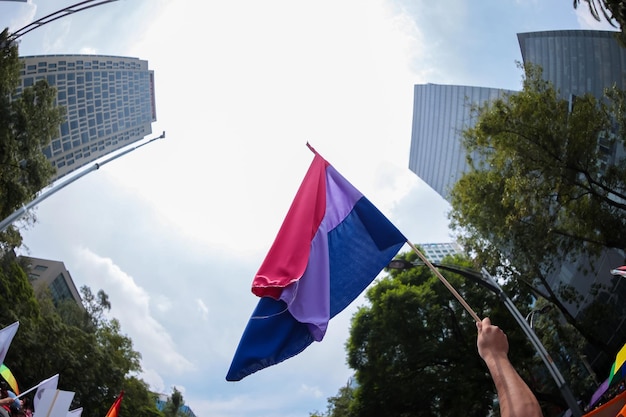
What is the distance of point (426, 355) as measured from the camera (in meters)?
20.0

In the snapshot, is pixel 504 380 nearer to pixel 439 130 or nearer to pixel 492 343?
pixel 492 343

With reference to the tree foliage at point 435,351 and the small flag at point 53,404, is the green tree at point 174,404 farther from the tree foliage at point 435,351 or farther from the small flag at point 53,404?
the small flag at point 53,404

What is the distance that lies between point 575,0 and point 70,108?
Result: 55.8 meters

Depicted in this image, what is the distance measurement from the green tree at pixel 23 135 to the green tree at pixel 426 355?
50.8 ft

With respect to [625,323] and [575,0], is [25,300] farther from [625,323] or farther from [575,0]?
[625,323]

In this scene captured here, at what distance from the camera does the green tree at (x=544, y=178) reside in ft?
46.2

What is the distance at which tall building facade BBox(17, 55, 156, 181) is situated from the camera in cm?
5291

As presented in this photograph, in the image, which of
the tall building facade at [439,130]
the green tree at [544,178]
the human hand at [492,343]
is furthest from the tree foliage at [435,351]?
the tall building facade at [439,130]

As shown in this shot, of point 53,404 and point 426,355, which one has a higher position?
point 426,355

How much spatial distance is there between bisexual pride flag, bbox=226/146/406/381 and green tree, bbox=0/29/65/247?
13695 millimetres

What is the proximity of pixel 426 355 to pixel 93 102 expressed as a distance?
53604mm

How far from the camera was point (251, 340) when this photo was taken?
4406mm

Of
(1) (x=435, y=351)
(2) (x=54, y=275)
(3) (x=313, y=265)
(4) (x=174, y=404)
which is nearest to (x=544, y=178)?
(1) (x=435, y=351)

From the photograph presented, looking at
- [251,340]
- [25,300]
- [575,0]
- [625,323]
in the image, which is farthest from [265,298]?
[25,300]
